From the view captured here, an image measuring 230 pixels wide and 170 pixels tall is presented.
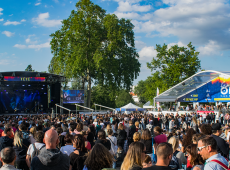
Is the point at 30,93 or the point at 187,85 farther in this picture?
the point at 30,93

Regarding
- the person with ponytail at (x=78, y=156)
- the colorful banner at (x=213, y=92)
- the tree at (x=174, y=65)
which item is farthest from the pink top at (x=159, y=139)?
the tree at (x=174, y=65)

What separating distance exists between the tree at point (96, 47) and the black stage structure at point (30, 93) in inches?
167

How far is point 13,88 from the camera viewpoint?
2755cm

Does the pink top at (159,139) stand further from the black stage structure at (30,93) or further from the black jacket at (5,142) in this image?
the black stage structure at (30,93)

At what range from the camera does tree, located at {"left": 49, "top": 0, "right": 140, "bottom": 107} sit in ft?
101

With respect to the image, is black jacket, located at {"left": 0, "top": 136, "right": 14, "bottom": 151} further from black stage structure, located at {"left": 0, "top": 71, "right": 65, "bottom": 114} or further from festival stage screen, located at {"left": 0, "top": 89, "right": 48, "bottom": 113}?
festival stage screen, located at {"left": 0, "top": 89, "right": 48, "bottom": 113}

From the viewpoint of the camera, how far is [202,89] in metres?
27.4

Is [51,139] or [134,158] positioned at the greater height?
[51,139]

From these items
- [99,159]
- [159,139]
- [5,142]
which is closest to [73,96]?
[5,142]

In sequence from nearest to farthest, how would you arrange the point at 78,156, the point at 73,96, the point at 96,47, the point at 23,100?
the point at 78,156
the point at 73,96
the point at 23,100
the point at 96,47

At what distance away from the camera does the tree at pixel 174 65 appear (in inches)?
1534

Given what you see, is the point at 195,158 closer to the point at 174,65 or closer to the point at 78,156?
the point at 78,156

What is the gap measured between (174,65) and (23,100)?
24619mm

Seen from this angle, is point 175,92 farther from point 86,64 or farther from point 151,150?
point 151,150
